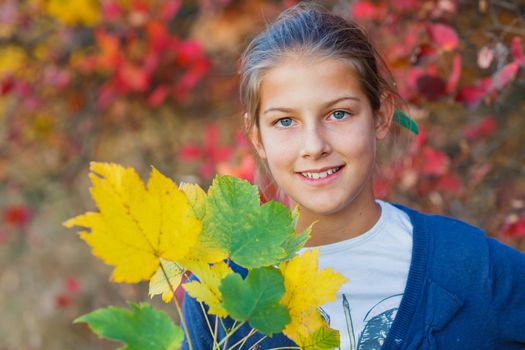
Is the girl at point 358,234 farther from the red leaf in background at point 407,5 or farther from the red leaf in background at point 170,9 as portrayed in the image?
the red leaf in background at point 170,9

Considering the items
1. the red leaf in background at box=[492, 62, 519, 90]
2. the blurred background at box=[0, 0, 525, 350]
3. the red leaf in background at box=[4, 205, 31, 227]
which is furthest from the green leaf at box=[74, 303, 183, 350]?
the red leaf in background at box=[4, 205, 31, 227]

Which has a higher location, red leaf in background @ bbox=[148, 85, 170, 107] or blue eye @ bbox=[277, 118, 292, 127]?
blue eye @ bbox=[277, 118, 292, 127]

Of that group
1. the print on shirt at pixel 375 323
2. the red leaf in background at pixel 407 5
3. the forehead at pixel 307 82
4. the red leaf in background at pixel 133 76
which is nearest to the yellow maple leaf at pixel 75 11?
the red leaf in background at pixel 133 76

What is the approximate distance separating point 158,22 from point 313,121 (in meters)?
2.11

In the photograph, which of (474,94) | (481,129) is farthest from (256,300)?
(481,129)

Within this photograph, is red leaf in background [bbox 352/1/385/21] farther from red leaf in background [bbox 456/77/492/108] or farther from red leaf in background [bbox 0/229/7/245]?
red leaf in background [bbox 0/229/7/245]

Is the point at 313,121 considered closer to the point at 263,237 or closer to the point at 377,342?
the point at 377,342

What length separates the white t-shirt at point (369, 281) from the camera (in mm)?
1280

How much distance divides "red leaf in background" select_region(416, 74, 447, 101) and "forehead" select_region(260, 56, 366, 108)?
2.33 ft

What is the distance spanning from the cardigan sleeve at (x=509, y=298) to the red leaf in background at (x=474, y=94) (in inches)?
24.2

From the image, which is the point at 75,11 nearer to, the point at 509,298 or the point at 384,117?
the point at 384,117

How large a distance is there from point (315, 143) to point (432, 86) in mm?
881

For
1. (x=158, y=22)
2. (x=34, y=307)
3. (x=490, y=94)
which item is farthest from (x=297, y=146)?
(x=34, y=307)

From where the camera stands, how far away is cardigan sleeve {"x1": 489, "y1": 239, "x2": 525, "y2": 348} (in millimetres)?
1295
